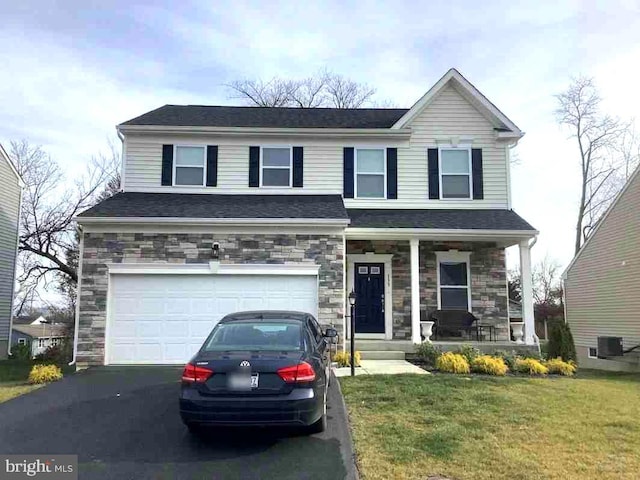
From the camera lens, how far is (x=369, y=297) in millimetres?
14062

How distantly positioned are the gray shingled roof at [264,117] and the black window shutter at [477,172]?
100.0 inches

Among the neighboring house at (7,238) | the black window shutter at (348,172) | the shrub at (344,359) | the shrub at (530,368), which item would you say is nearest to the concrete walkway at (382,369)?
the shrub at (344,359)

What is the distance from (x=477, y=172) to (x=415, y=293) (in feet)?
13.9

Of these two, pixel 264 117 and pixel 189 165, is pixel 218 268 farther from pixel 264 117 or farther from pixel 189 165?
pixel 264 117

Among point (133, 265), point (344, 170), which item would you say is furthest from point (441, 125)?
point (133, 265)

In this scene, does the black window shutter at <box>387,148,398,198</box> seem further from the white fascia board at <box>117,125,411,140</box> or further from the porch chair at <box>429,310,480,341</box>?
the porch chair at <box>429,310,480,341</box>

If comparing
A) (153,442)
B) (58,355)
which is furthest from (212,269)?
(153,442)

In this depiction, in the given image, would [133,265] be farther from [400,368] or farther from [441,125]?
[441,125]

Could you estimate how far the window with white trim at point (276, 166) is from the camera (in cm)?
1477

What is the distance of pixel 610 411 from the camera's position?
732 centimetres

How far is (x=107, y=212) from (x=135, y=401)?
567 centimetres

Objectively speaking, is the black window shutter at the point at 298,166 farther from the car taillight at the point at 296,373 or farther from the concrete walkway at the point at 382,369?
the car taillight at the point at 296,373
